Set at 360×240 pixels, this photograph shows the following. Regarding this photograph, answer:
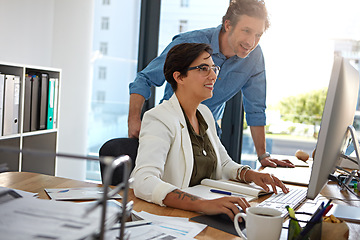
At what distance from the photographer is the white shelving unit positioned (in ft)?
9.06

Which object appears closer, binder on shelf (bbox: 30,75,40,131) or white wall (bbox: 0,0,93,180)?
binder on shelf (bbox: 30,75,40,131)

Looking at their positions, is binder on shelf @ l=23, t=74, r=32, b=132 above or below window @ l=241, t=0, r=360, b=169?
below

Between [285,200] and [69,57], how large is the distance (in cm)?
278

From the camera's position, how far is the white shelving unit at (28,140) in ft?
9.06

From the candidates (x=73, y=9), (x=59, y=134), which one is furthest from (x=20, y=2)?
(x=59, y=134)

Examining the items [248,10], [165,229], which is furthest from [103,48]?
[165,229]

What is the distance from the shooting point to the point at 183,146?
5.23 feet

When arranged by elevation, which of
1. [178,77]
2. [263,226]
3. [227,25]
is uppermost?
[227,25]

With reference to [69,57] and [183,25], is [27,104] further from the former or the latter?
[183,25]

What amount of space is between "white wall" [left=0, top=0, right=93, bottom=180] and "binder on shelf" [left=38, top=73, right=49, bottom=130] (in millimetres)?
440

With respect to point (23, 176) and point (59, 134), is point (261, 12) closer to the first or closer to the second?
point (23, 176)

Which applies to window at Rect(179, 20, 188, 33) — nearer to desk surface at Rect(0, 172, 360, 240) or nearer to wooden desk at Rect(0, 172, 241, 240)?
desk surface at Rect(0, 172, 360, 240)

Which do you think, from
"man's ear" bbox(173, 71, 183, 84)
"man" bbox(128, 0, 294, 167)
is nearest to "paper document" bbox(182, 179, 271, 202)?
"man's ear" bbox(173, 71, 183, 84)

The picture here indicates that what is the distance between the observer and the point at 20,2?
317 cm
